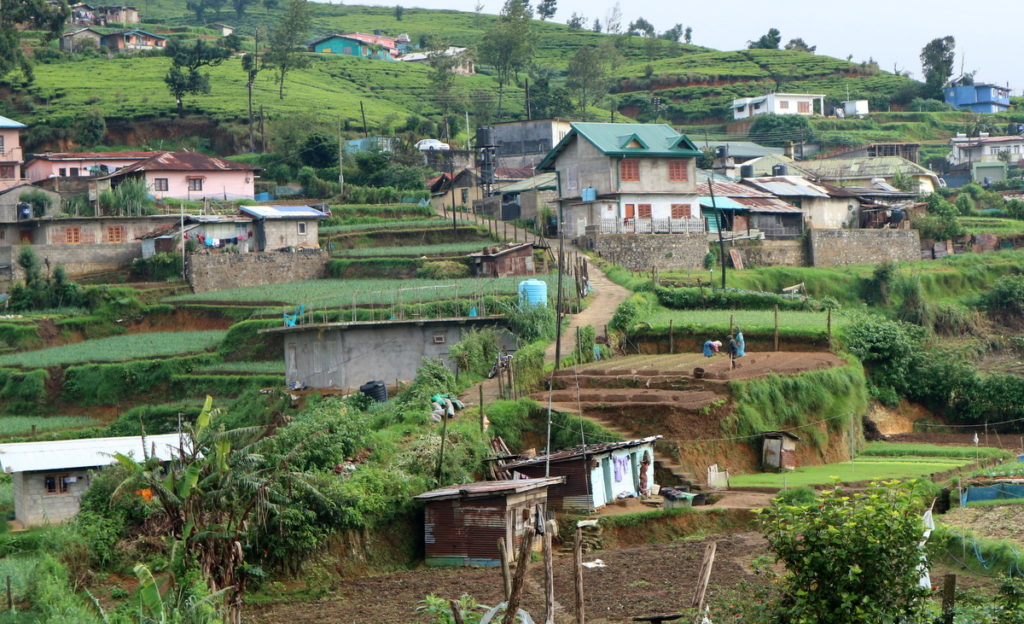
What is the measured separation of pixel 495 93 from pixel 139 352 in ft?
175

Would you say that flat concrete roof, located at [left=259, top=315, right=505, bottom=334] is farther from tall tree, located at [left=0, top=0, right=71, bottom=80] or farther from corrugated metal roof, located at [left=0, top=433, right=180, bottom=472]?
tall tree, located at [left=0, top=0, right=71, bottom=80]

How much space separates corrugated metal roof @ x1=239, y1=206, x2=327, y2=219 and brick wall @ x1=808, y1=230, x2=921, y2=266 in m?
19.4

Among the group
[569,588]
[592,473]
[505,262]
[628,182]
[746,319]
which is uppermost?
[628,182]

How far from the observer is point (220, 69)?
92750 millimetres

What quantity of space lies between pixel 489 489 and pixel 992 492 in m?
10.9

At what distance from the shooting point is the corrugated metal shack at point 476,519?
86.8 ft

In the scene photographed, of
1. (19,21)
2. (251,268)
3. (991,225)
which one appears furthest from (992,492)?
(19,21)

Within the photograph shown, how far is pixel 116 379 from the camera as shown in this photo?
4434 centimetres

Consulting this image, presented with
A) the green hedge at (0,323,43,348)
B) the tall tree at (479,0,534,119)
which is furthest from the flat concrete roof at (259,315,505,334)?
the tall tree at (479,0,534,119)

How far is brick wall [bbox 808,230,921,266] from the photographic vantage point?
54.0 meters

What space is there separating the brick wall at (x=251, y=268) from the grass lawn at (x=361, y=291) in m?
0.56

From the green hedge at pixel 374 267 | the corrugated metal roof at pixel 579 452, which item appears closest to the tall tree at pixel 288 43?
the green hedge at pixel 374 267

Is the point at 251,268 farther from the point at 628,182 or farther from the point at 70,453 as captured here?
the point at 70,453

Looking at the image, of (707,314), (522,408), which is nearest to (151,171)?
(707,314)
